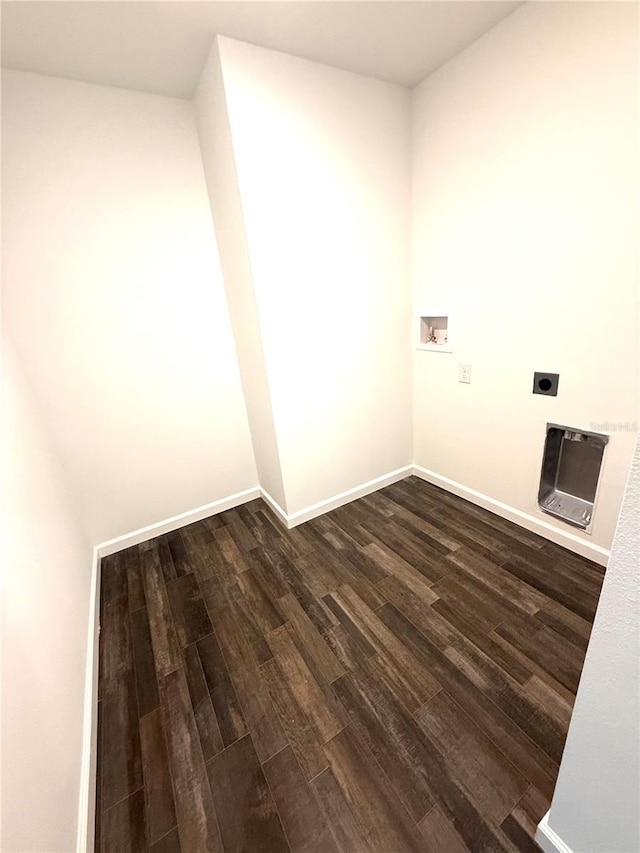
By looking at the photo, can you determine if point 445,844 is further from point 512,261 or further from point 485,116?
point 485,116

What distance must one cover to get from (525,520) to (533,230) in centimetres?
160

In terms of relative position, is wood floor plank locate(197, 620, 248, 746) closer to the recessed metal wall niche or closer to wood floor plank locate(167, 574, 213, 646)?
wood floor plank locate(167, 574, 213, 646)

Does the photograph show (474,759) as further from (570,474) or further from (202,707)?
(570,474)

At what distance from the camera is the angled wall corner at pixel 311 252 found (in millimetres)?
1660

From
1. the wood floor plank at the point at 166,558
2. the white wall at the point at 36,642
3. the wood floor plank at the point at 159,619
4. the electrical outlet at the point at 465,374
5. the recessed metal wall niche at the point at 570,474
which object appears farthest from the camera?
the electrical outlet at the point at 465,374

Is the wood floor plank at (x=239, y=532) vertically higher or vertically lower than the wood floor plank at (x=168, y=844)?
higher

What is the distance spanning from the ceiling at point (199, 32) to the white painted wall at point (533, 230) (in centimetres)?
26

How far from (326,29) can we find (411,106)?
77 centimetres

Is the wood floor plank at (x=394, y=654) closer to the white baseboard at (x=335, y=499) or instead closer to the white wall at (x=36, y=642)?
the white baseboard at (x=335, y=499)

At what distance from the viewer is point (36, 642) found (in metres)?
1.04

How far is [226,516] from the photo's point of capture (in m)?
2.50

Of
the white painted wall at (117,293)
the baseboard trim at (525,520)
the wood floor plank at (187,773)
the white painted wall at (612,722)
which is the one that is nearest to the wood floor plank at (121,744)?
the wood floor plank at (187,773)

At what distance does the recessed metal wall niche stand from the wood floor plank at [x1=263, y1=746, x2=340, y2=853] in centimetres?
172

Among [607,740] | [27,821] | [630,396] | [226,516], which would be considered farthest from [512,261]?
[27,821]
